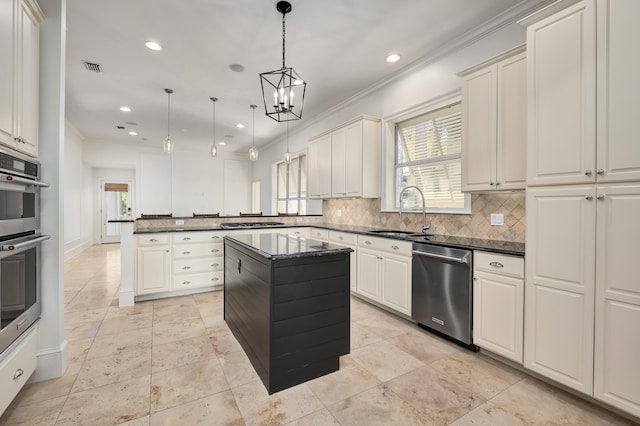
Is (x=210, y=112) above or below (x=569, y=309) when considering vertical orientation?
above

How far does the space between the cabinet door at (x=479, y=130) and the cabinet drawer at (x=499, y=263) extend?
0.64 meters

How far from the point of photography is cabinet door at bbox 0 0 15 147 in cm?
163

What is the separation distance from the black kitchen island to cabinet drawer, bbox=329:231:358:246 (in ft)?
5.30

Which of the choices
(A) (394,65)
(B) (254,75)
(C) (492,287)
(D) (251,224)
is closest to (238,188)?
(D) (251,224)

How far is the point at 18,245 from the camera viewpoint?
1.67m

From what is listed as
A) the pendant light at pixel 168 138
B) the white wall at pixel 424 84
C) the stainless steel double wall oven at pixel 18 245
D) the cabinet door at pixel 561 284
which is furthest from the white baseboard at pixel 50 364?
the white wall at pixel 424 84

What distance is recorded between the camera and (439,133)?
141 inches

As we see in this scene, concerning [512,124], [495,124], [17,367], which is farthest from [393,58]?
[17,367]

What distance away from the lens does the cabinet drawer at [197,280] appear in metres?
4.02

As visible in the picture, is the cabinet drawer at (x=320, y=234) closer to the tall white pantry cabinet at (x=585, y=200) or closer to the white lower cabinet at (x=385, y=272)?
the white lower cabinet at (x=385, y=272)

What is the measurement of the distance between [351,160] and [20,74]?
3.47 m

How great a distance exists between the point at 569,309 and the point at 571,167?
36.2 inches

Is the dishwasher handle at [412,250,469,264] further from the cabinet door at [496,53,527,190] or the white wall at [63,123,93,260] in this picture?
the white wall at [63,123,93,260]

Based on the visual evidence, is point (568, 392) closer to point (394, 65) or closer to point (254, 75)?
point (394, 65)
